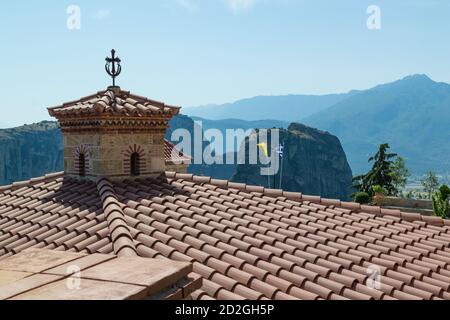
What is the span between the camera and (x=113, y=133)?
10594 millimetres

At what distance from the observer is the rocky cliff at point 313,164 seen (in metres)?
122

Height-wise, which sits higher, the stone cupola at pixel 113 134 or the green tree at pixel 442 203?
the stone cupola at pixel 113 134

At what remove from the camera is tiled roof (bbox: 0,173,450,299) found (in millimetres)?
6691

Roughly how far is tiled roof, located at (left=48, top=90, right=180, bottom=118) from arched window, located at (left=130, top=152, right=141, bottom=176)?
1099 mm

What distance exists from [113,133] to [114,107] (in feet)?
2.10

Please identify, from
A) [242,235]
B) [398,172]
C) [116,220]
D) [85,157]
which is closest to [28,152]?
[398,172]

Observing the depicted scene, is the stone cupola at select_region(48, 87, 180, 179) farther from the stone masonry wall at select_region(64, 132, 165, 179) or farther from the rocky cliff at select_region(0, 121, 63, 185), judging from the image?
the rocky cliff at select_region(0, 121, 63, 185)

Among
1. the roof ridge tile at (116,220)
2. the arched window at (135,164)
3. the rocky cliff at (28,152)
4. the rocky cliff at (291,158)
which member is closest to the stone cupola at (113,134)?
the arched window at (135,164)

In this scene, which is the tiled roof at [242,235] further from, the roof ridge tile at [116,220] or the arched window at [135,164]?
the arched window at [135,164]

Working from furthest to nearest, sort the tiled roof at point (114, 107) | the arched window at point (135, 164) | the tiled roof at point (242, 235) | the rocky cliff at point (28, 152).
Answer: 1. the rocky cliff at point (28, 152)
2. the arched window at point (135, 164)
3. the tiled roof at point (114, 107)
4. the tiled roof at point (242, 235)

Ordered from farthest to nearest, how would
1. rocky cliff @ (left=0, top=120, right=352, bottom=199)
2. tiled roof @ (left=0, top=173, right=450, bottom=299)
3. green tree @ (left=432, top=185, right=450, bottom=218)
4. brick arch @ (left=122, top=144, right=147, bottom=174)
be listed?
rocky cliff @ (left=0, top=120, right=352, bottom=199), green tree @ (left=432, top=185, right=450, bottom=218), brick arch @ (left=122, top=144, right=147, bottom=174), tiled roof @ (left=0, top=173, right=450, bottom=299)

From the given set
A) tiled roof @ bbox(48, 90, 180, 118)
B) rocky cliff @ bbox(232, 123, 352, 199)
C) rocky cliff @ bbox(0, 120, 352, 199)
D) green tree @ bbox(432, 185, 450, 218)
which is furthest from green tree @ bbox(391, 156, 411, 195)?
rocky cliff @ bbox(232, 123, 352, 199)
